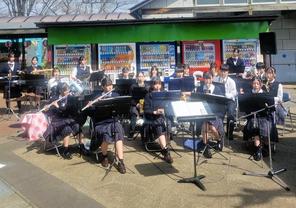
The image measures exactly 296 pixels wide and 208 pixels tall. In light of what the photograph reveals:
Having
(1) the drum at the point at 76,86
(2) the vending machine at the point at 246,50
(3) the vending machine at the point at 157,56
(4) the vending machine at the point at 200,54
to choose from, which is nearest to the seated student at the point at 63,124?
(1) the drum at the point at 76,86

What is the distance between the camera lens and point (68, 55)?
44.6 ft

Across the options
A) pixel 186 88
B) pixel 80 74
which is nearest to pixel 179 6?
pixel 80 74

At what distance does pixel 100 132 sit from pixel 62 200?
1.80 metres

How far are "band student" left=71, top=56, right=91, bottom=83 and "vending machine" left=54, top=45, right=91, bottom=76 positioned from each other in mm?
1052

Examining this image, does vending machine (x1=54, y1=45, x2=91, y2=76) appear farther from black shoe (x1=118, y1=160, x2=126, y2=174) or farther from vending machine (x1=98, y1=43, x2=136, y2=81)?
black shoe (x1=118, y1=160, x2=126, y2=174)

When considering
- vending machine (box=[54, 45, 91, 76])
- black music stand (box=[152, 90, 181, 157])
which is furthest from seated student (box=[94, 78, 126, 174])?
vending machine (box=[54, 45, 91, 76])

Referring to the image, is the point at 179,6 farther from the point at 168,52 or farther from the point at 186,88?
the point at 186,88

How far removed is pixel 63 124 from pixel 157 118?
1801mm

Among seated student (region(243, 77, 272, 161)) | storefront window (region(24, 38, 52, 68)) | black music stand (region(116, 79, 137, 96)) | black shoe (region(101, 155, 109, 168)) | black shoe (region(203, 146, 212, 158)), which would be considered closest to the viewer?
black shoe (region(101, 155, 109, 168))

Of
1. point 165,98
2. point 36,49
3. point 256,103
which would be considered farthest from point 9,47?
point 256,103

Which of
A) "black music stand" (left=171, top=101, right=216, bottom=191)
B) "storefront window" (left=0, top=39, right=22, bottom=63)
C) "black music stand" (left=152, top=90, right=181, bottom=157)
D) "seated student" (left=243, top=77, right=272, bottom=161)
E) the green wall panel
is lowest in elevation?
"seated student" (left=243, top=77, right=272, bottom=161)

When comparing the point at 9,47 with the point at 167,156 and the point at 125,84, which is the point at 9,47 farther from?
the point at 167,156

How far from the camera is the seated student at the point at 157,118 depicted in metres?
8.35

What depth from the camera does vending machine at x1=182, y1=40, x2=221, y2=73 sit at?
13.5 m
